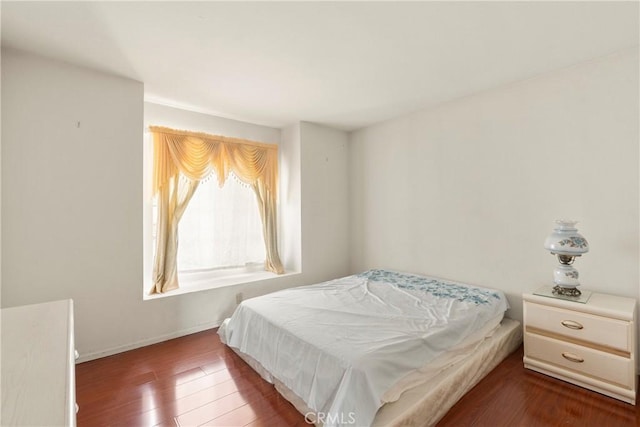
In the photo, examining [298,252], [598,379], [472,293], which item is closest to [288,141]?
[298,252]

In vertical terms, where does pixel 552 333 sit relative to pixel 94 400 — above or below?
above

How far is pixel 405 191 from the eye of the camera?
358 cm

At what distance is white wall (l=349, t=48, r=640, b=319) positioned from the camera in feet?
7.14

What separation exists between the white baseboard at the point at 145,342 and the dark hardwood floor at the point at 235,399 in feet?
0.22

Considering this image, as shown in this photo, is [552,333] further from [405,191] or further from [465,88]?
[465,88]

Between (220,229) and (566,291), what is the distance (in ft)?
11.2

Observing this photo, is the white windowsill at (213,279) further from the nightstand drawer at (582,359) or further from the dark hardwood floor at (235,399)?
the nightstand drawer at (582,359)

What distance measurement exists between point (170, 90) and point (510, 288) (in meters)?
3.81

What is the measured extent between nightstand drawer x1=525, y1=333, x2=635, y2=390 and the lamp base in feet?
1.13

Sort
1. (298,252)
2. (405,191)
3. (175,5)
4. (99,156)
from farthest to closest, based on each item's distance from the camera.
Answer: (298,252) < (405,191) < (99,156) < (175,5)

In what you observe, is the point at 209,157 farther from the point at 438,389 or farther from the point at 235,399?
the point at 438,389

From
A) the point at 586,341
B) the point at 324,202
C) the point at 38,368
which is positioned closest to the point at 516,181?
the point at 586,341

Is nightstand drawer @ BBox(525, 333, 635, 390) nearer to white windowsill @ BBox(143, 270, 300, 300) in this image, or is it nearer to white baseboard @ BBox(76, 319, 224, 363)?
white windowsill @ BBox(143, 270, 300, 300)

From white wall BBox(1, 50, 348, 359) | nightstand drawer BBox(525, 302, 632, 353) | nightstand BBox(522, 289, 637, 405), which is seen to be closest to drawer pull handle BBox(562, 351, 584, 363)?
nightstand BBox(522, 289, 637, 405)
